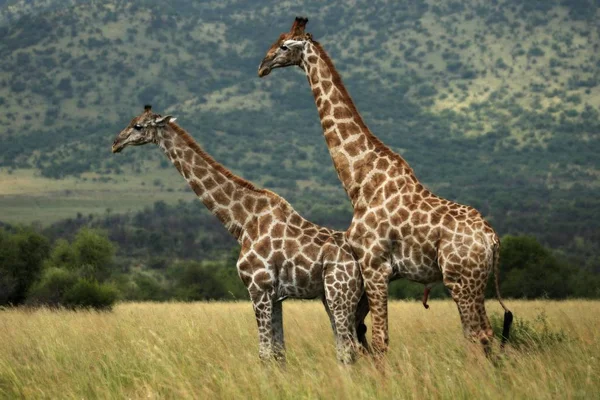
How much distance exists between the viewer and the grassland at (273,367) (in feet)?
32.2

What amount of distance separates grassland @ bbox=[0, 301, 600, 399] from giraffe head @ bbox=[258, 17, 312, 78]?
349 cm

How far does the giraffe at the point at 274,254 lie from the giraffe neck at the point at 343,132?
0.76 metres

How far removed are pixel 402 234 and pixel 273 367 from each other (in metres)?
2.04

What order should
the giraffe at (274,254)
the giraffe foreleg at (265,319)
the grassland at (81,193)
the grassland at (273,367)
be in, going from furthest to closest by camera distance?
the grassland at (81,193), the giraffe foreleg at (265,319), the giraffe at (274,254), the grassland at (273,367)

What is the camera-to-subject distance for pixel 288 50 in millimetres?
12492

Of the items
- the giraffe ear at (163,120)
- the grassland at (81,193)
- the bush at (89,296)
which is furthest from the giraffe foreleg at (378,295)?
the grassland at (81,193)

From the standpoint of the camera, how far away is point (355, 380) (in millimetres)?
10594

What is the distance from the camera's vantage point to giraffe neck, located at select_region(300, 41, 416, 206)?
1199cm

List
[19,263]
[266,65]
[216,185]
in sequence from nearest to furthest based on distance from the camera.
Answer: [266,65]
[216,185]
[19,263]

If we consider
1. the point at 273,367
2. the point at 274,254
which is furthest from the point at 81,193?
the point at 273,367

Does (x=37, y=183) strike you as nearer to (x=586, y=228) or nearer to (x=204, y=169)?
(x=586, y=228)

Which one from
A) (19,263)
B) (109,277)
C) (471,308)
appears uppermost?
(471,308)

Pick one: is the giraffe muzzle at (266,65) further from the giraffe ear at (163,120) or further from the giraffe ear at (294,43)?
the giraffe ear at (163,120)

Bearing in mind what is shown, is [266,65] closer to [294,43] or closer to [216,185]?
[294,43]
